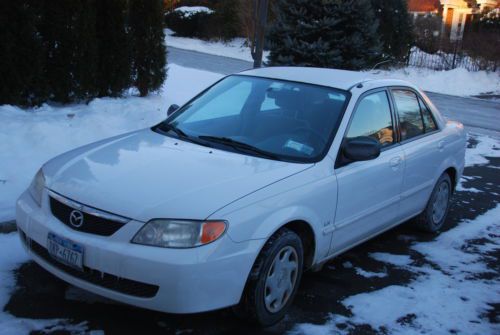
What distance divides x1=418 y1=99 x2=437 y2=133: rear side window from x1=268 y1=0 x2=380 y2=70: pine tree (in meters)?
7.04

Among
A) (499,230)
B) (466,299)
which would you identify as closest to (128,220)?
(466,299)

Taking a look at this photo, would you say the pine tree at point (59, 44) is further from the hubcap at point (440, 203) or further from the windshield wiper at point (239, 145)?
the hubcap at point (440, 203)

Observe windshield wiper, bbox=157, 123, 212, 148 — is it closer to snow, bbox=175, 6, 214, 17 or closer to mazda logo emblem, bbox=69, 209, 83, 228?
mazda logo emblem, bbox=69, 209, 83, 228

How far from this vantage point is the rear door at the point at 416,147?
513 centimetres

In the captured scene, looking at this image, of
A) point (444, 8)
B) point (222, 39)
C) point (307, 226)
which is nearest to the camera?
point (307, 226)

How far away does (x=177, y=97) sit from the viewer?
35.7 ft

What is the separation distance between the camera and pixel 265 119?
4.57m

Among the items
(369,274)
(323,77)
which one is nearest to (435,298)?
(369,274)

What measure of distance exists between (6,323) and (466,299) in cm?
329

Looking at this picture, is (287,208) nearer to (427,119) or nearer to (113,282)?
(113,282)

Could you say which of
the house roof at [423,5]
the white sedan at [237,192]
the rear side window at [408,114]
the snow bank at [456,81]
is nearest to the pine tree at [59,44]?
the white sedan at [237,192]

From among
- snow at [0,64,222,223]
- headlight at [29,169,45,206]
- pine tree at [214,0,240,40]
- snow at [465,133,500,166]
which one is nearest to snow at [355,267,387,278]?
headlight at [29,169,45,206]

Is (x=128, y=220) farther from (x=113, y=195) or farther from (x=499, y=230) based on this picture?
(x=499, y=230)

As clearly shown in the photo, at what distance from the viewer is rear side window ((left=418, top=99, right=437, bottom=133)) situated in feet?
18.5
